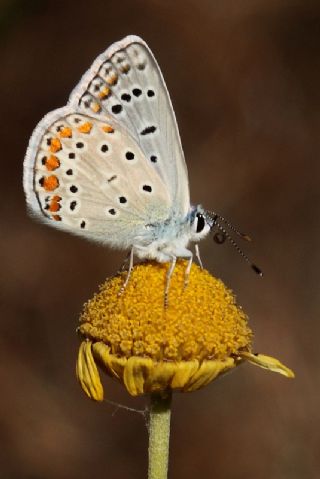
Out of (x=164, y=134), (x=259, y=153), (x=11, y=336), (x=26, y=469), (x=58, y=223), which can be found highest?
(x=164, y=134)

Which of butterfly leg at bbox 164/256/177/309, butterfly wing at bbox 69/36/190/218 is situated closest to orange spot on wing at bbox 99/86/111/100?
butterfly wing at bbox 69/36/190/218

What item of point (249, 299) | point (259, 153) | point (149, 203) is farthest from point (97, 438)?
point (149, 203)

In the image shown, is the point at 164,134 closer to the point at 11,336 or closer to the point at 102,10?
the point at 11,336

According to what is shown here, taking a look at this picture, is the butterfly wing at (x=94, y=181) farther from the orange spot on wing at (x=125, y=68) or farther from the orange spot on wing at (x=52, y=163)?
the orange spot on wing at (x=125, y=68)

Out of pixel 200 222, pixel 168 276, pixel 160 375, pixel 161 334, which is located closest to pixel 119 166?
pixel 200 222

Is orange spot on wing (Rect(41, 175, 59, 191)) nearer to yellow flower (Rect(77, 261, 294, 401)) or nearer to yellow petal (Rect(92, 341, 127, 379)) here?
yellow flower (Rect(77, 261, 294, 401))

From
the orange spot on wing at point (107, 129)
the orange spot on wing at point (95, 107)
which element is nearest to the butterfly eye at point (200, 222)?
the orange spot on wing at point (107, 129)
